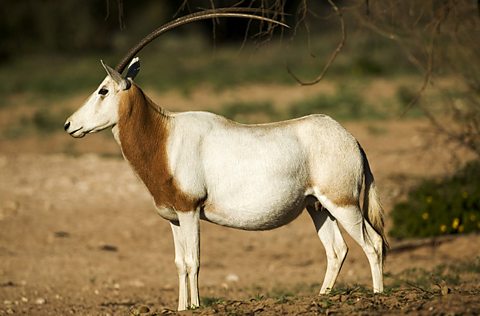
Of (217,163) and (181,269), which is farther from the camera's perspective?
(181,269)

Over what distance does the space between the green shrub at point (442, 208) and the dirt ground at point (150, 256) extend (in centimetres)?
17

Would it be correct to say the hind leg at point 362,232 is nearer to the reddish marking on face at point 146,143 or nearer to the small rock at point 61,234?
the reddish marking on face at point 146,143

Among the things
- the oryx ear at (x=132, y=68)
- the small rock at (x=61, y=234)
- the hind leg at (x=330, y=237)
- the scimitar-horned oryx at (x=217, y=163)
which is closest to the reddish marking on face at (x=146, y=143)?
the scimitar-horned oryx at (x=217, y=163)

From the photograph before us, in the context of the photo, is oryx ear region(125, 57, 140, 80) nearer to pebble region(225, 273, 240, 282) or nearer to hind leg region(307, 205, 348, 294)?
hind leg region(307, 205, 348, 294)

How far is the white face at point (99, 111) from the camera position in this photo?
7.14m

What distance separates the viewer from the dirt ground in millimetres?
6785

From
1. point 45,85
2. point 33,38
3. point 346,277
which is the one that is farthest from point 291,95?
point 33,38

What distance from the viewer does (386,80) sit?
28906mm

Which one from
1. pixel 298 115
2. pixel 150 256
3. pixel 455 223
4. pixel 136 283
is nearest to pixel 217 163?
pixel 136 283

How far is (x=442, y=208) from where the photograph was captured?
1172 cm

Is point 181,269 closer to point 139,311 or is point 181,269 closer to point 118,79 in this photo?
point 139,311

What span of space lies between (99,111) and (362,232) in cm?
226

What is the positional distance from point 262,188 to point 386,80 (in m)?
22.3

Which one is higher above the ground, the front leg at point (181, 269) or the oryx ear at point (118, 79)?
the oryx ear at point (118, 79)
